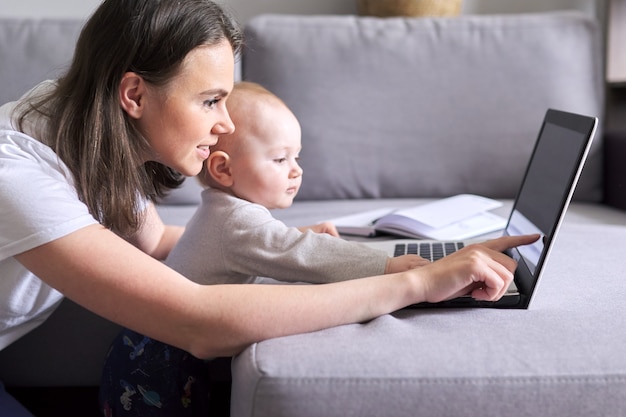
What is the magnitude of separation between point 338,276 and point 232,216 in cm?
18

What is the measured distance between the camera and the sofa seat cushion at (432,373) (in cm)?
86

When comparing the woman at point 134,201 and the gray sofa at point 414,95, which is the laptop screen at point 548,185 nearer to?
the woman at point 134,201

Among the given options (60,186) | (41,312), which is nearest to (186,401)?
(41,312)

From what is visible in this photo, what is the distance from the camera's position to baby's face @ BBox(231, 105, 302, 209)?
1258 millimetres

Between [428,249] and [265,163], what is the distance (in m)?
0.32

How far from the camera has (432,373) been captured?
2.85ft

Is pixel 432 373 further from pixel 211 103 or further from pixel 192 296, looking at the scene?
pixel 211 103

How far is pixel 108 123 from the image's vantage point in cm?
107

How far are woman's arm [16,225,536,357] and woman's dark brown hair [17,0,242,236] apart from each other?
0.11m

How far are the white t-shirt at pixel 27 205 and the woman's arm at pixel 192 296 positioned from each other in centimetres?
2

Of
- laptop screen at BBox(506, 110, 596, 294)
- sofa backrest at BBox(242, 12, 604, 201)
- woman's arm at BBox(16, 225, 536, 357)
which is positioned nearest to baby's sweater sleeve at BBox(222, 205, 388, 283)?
woman's arm at BBox(16, 225, 536, 357)

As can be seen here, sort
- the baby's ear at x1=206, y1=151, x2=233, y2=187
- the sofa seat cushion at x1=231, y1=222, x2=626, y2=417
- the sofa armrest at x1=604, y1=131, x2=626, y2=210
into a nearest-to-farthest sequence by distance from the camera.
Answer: the sofa seat cushion at x1=231, y1=222, x2=626, y2=417 < the baby's ear at x1=206, y1=151, x2=233, y2=187 < the sofa armrest at x1=604, y1=131, x2=626, y2=210

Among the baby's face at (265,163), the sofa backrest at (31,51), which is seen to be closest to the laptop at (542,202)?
the baby's face at (265,163)

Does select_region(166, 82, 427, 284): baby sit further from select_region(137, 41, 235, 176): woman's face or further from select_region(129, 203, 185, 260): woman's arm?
select_region(129, 203, 185, 260): woman's arm
